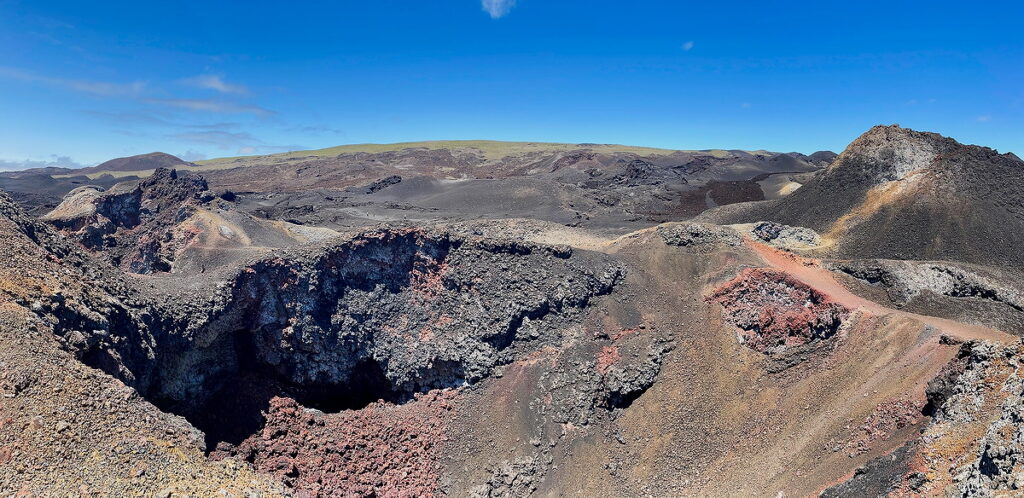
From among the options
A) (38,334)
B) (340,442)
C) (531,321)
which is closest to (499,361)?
(531,321)

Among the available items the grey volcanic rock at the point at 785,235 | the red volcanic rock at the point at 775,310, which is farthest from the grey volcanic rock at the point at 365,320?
the grey volcanic rock at the point at 785,235

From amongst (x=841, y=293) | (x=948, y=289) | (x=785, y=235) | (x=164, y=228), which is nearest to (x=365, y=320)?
(x=841, y=293)

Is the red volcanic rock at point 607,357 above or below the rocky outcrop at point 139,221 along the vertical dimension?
below

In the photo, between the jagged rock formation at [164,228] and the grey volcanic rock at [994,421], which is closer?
the grey volcanic rock at [994,421]

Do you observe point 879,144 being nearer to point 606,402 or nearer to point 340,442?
point 606,402

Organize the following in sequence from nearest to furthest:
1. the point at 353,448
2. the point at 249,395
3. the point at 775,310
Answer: the point at 353,448, the point at 249,395, the point at 775,310

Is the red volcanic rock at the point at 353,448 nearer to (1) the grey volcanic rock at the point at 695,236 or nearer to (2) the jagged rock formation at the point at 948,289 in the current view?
(1) the grey volcanic rock at the point at 695,236

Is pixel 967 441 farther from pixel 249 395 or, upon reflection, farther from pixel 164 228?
pixel 164 228
